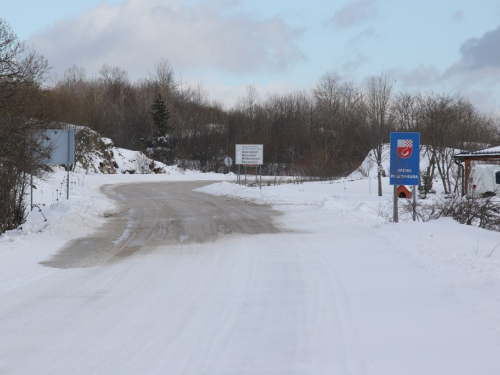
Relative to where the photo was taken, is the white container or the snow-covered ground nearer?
the snow-covered ground

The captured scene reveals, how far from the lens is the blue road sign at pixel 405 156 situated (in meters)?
14.0

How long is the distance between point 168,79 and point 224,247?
89.0 m

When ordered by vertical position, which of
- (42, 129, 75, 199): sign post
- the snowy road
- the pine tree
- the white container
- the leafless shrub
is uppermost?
the pine tree

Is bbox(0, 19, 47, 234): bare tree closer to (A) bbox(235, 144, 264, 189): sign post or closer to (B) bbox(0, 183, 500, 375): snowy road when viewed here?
(B) bbox(0, 183, 500, 375): snowy road

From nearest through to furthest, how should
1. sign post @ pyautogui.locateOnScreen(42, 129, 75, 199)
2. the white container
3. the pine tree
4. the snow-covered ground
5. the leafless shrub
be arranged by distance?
1. the snow-covered ground
2. the leafless shrub
3. sign post @ pyautogui.locateOnScreen(42, 129, 75, 199)
4. the white container
5. the pine tree

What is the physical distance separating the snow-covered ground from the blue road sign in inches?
53.2

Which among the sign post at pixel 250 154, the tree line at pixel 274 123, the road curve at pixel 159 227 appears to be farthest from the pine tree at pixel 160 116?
the road curve at pixel 159 227

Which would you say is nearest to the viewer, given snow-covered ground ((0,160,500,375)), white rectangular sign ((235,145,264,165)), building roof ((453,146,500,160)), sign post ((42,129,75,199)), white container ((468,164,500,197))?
snow-covered ground ((0,160,500,375))

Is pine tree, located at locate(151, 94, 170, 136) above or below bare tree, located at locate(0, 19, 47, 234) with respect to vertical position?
above

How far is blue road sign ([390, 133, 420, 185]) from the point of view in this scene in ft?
46.0

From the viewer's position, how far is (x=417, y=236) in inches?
466

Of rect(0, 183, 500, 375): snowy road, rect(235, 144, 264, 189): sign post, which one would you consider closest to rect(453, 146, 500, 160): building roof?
rect(235, 144, 264, 189): sign post

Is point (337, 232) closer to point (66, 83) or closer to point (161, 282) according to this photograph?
point (161, 282)

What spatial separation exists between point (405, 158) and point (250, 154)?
803 inches
